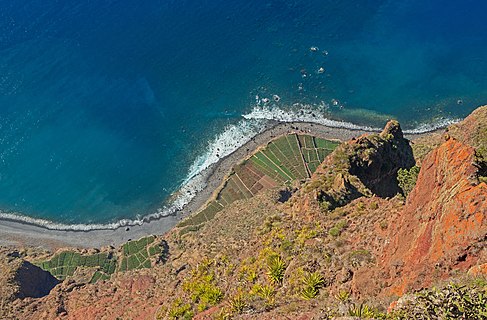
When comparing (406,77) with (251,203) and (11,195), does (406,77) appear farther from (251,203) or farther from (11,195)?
(11,195)

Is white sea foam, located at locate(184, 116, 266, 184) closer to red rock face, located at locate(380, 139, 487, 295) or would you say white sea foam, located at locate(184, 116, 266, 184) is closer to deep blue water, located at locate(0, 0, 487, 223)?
deep blue water, located at locate(0, 0, 487, 223)

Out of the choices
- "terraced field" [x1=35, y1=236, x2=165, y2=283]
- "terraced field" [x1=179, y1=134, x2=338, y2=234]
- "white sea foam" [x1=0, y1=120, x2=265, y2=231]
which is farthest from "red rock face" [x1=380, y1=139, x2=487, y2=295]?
"white sea foam" [x1=0, y1=120, x2=265, y2=231]

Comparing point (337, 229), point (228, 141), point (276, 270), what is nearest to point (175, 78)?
point (228, 141)

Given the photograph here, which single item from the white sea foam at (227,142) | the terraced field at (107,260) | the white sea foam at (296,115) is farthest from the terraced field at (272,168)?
the terraced field at (107,260)

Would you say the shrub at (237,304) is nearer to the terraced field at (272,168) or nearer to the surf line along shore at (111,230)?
the terraced field at (272,168)

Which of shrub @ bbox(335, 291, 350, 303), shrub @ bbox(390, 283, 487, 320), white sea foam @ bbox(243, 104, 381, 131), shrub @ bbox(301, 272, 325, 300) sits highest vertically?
white sea foam @ bbox(243, 104, 381, 131)

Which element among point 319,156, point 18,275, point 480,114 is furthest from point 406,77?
point 18,275
